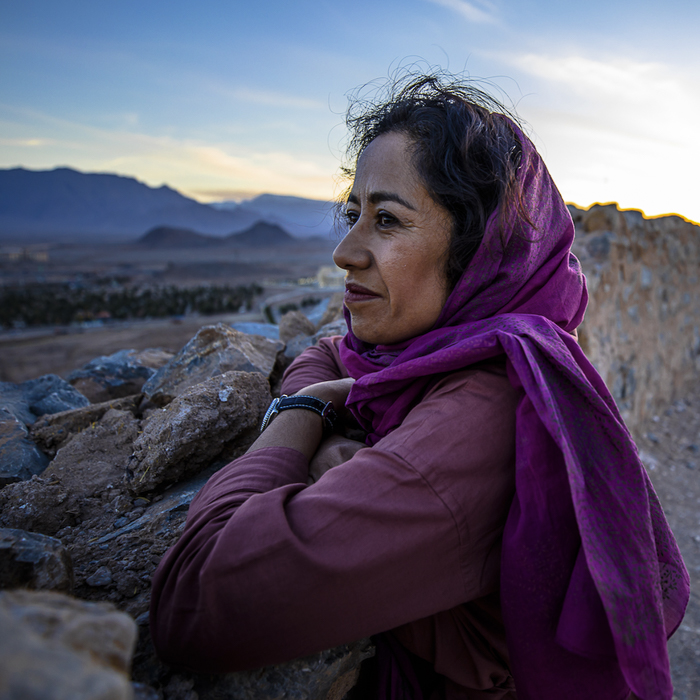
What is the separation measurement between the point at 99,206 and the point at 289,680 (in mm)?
168897

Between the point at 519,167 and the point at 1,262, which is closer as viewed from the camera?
the point at 519,167

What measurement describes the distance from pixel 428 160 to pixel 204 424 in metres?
1.12

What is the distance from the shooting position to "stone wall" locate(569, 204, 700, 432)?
4.88 meters

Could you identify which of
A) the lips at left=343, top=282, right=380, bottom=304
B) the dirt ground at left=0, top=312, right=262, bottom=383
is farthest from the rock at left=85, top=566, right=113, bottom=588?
the dirt ground at left=0, top=312, right=262, bottom=383

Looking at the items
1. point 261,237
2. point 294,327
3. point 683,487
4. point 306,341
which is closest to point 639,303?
point 683,487

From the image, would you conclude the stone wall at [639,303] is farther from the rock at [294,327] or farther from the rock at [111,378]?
the rock at [111,378]

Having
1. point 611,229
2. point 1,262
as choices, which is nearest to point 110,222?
point 1,262

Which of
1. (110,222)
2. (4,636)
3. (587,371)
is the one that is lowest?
(4,636)

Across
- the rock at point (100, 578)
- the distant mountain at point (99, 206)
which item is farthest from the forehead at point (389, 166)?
the distant mountain at point (99, 206)

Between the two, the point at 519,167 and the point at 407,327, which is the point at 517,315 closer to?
the point at 407,327

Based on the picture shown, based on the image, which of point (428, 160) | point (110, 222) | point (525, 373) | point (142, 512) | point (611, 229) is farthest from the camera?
point (110, 222)

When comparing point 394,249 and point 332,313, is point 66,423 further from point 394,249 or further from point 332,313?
point 332,313

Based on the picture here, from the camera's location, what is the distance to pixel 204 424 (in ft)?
5.48

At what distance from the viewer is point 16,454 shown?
200 centimetres
